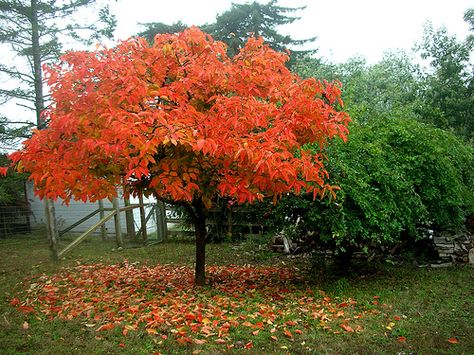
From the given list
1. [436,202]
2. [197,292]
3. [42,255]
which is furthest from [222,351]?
[42,255]

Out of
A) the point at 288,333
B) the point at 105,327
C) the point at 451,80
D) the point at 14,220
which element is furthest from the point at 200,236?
the point at 451,80

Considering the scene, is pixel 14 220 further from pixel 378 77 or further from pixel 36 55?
pixel 378 77

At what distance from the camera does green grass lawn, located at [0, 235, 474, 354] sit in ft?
12.3

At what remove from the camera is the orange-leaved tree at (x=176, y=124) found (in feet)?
12.0

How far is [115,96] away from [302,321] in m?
2.97

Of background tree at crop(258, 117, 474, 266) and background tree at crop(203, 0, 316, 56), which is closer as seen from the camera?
background tree at crop(258, 117, 474, 266)

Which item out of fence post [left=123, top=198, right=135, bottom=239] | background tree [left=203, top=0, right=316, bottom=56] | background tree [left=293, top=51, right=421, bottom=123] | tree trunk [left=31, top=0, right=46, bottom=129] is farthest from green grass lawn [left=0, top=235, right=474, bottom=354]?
background tree [left=203, top=0, right=316, bottom=56]

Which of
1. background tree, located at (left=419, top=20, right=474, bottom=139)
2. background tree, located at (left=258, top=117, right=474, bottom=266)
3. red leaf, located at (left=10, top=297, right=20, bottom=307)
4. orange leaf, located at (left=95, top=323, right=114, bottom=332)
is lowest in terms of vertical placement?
orange leaf, located at (left=95, top=323, right=114, bottom=332)

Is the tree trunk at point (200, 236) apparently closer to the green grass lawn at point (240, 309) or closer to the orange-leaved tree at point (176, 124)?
the green grass lawn at point (240, 309)

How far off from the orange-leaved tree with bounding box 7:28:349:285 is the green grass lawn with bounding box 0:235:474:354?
128 centimetres

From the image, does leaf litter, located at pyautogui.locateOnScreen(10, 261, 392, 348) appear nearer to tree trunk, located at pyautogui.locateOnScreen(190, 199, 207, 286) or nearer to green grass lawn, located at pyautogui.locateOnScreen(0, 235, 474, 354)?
green grass lawn, located at pyautogui.locateOnScreen(0, 235, 474, 354)

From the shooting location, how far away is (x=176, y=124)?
3643 mm

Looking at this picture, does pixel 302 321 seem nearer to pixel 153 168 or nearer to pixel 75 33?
pixel 153 168

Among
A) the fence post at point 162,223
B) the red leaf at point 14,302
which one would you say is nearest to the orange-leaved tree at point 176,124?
the red leaf at point 14,302
